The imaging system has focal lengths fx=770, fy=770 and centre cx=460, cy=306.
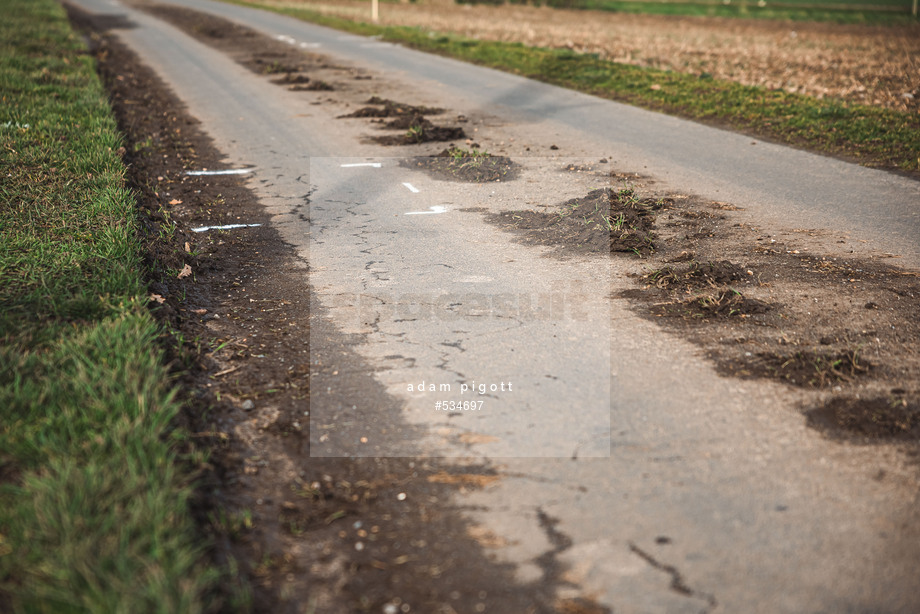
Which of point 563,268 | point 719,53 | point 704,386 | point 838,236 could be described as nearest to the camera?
point 704,386

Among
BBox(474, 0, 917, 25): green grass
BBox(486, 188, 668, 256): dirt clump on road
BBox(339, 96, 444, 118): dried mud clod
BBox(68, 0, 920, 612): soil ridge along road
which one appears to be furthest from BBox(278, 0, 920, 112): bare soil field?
BBox(486, 188, 668, 256): dirt clump on road

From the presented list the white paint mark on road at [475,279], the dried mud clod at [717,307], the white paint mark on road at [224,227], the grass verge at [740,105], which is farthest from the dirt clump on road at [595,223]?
the grass verge at [740,105]

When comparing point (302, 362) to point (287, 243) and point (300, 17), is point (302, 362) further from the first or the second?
point (300, 17)

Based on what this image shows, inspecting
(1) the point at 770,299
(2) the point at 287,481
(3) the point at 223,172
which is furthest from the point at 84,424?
(3) the point at 223,172

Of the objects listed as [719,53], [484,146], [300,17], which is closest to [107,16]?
[300,17]

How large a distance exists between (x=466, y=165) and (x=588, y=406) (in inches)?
218

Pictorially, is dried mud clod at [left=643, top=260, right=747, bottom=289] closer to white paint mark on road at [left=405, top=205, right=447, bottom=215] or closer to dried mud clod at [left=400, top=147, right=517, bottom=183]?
white paint mark on road at [left=405, top=205, right=447, bottom=215]

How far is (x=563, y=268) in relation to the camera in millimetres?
6086

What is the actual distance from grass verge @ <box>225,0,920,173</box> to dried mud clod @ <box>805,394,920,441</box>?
604 centimetres

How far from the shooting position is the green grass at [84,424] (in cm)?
264

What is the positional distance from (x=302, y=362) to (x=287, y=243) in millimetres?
2358

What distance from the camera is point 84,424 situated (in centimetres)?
352

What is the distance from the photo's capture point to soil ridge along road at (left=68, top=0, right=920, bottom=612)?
298cm

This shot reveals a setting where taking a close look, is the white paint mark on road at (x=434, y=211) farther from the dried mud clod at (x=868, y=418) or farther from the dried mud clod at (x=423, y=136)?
the dried mud clod at (x=868, y=418)
